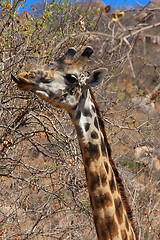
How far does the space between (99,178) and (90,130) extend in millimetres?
429

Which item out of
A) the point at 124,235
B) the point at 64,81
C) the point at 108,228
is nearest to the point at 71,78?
the point at 64,81

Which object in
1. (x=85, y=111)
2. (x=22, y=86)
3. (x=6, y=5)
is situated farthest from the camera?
(x=6, y=5)

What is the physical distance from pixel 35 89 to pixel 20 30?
1.76 m

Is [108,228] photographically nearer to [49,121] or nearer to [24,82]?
[24,82]

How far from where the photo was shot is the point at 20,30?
4625 millimetres

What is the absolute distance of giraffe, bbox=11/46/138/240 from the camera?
3.08 m

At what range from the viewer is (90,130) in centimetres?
322

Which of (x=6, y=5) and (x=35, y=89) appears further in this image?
(x=6, y=5)

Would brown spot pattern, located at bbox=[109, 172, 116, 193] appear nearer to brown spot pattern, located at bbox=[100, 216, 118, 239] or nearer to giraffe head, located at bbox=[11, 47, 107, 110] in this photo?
brown spot pattern, located at bbox=[100, 216, 118, 239]

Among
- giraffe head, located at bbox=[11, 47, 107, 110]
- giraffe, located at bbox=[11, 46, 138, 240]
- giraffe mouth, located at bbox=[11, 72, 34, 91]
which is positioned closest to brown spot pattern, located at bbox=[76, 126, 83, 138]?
giraffe, located at bbox=[11, 46, 138, 240]

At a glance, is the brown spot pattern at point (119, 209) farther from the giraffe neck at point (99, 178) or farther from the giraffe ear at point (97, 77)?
the giraffe ear at point (97, 77)

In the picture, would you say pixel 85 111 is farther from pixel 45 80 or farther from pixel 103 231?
pixel 103 231

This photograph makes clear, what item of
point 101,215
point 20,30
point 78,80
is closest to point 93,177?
point 101,215

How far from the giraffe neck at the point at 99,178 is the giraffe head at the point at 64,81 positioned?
89 mm
